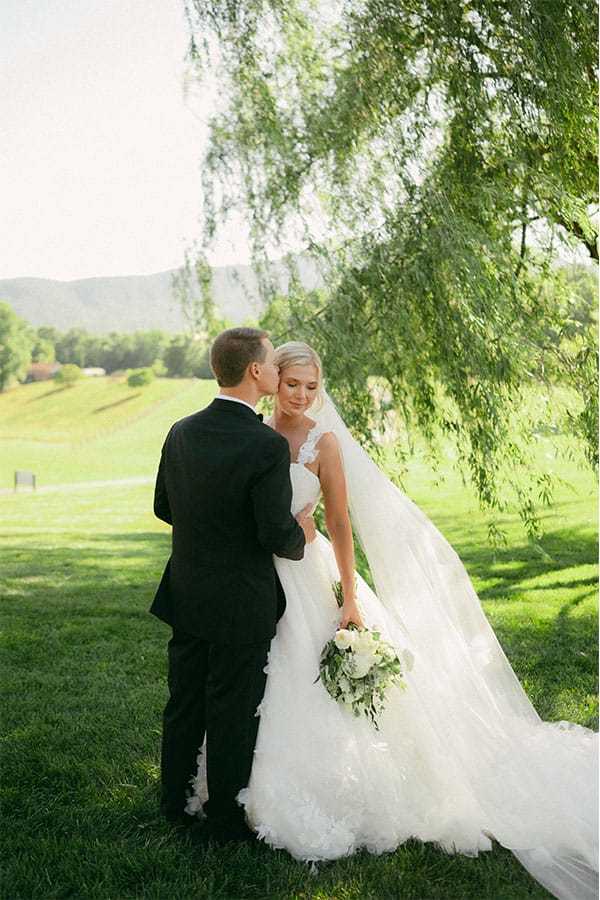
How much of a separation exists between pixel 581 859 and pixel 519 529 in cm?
938

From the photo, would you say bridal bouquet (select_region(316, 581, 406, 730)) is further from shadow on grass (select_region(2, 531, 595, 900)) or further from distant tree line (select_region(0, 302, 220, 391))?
distant tree line (select_region(0, 302, 220, 391))

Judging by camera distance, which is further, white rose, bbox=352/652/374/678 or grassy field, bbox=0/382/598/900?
white rose, bbox=352/652/374/678

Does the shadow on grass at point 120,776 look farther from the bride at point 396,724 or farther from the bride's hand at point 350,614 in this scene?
the bride's hand at point 350,614

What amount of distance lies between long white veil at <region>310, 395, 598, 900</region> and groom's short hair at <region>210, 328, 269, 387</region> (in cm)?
55

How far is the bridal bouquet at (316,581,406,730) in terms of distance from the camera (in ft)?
9.68

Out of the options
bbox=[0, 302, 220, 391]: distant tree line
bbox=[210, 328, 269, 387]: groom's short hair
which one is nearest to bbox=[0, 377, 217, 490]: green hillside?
bbox=[0, 302, 220, 391]: distant tree line

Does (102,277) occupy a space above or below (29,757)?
above

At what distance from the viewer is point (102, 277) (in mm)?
76688

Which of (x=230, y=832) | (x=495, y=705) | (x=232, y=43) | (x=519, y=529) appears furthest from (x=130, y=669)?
(x=519, y=529)

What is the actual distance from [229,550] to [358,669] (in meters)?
0.66

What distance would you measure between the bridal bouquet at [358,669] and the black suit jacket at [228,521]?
265 mm

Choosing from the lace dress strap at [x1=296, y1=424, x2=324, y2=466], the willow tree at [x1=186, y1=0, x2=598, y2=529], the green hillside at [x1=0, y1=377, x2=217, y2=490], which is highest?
the willow tree at [x1=186, y1=0, x2=598, y2=529]

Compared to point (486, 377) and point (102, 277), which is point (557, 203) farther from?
point (102, 277)

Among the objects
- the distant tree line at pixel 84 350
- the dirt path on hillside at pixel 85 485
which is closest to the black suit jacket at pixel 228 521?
the dirt path on hillside at pixel 85 485
